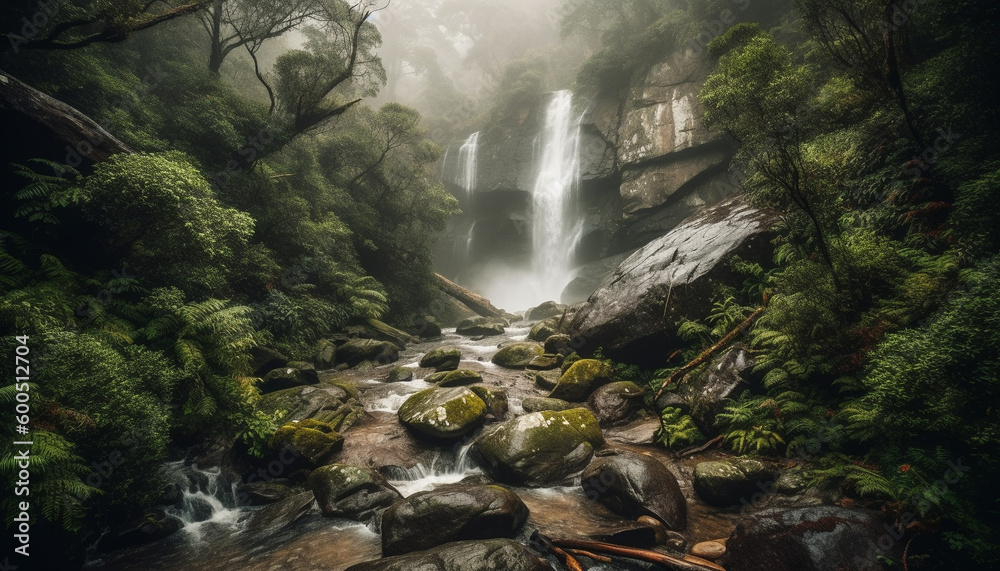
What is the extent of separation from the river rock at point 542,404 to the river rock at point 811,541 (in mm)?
4327

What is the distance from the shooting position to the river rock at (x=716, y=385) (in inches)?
240

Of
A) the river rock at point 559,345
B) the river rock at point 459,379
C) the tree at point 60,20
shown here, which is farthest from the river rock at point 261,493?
the tree at point 60,20

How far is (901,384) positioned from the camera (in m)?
3.48

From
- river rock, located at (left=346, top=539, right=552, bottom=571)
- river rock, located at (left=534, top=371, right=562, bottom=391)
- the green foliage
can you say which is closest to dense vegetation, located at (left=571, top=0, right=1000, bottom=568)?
the green foliage

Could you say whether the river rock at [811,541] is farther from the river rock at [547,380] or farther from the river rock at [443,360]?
the river rock at [443,360]

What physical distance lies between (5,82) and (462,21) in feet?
205

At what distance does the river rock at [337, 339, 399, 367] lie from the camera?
12.5m

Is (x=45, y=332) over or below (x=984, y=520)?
over

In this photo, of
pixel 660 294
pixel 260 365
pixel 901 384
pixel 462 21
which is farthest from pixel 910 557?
pixel 462 21

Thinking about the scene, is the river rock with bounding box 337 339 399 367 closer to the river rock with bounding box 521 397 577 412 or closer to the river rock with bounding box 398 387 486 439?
the river rock with bounding box 398 387 486 439

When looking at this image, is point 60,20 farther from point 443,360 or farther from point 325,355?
point 443,360

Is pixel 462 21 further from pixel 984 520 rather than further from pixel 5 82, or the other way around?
pixel 984 520

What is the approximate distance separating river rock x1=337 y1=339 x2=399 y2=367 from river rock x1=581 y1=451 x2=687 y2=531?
940 centimetres

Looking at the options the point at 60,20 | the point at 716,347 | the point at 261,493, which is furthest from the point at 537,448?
the point at 60,20
